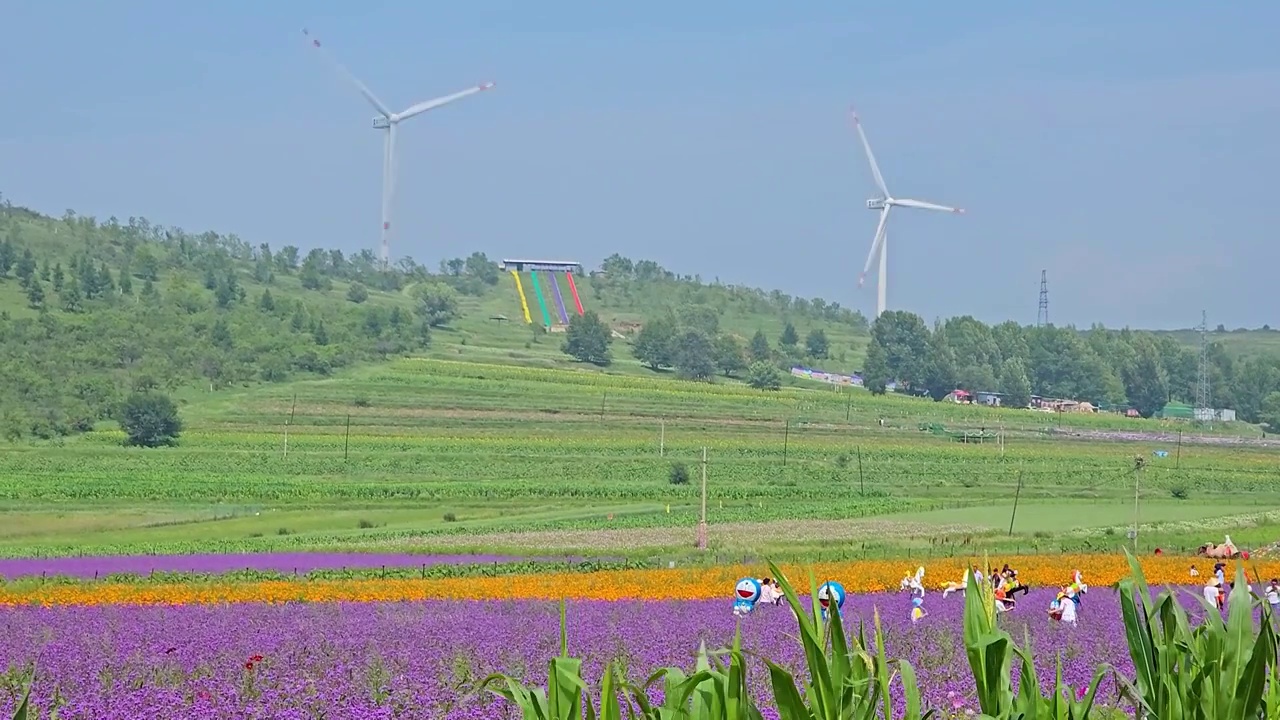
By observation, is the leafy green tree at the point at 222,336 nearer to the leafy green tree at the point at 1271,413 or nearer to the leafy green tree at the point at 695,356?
the leafy green tree at the point at 695,356

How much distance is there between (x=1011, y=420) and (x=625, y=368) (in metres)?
49.0

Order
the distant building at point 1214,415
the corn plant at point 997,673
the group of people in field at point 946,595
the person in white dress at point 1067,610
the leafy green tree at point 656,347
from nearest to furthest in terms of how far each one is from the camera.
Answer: the corn plant at point 997,673 < the person in white dress at point 1067,610 < the group of people in field at point 946,595 < the distant building at point 1214,415 < the leafy green tree at point 656,347

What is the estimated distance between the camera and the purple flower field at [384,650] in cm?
1238

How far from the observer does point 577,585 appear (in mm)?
34906

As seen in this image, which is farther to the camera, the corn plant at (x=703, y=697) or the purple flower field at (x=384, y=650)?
the purple flower field at (x=384, y=650)

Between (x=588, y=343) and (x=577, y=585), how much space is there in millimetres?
150426

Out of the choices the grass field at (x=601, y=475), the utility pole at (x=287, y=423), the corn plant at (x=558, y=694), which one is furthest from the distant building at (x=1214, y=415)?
the corn plant at (x=558, y=694)

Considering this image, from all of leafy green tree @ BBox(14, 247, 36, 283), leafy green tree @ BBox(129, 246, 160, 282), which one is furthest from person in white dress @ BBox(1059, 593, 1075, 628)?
leafy green tree @ BBox(129, 246, 160, 282)

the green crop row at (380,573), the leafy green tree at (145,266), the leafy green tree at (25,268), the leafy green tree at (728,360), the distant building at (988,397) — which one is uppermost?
the leafy green tree at (145,266)

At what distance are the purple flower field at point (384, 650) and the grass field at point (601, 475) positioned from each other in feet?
80.8

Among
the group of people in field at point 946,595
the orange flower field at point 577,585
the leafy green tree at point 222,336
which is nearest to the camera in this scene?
the group of people in field at point 946,595

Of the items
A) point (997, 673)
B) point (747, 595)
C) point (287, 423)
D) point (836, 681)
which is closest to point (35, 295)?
point (287, 423)

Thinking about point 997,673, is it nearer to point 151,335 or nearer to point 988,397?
point 151,335

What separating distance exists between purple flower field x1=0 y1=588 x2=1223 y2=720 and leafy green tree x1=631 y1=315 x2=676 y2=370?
529 ft
